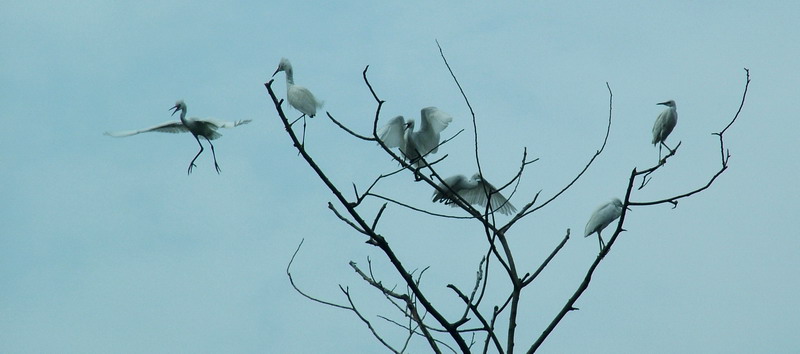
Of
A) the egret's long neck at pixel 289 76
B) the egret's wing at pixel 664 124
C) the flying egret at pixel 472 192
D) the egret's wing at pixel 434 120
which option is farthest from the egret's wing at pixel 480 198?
the egret's long neck at pixel 289 76

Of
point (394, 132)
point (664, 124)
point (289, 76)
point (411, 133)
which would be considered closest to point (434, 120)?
point (411, 133)

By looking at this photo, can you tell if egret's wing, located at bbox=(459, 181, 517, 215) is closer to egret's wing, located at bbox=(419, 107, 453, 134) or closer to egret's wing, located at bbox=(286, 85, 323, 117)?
egret's wing, located at bbox=(419, 107, 453, 134)

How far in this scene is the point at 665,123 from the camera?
34.5 ft

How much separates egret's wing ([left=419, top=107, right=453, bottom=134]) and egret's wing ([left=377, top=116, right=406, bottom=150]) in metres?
0.21

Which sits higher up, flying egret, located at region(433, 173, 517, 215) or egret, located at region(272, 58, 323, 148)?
flying egret, located at region(433, 173, 517, 215)

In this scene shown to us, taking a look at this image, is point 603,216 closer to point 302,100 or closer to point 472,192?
point 472,192

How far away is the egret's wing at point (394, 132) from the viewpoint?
33.1ft

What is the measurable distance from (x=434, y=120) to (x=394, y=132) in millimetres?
458

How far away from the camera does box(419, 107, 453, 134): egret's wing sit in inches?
388

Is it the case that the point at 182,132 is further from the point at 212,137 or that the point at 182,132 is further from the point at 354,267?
the point at 354,267

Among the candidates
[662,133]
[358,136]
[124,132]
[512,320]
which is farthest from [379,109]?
[662,133]

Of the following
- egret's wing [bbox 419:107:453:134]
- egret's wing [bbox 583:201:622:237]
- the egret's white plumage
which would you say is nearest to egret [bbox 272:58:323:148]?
the egret's white plumage

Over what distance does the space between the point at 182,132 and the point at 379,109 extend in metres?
6.18

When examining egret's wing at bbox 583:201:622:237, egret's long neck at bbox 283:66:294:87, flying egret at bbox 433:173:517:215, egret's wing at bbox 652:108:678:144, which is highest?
egret's wing at bbox 652:108:678:144
